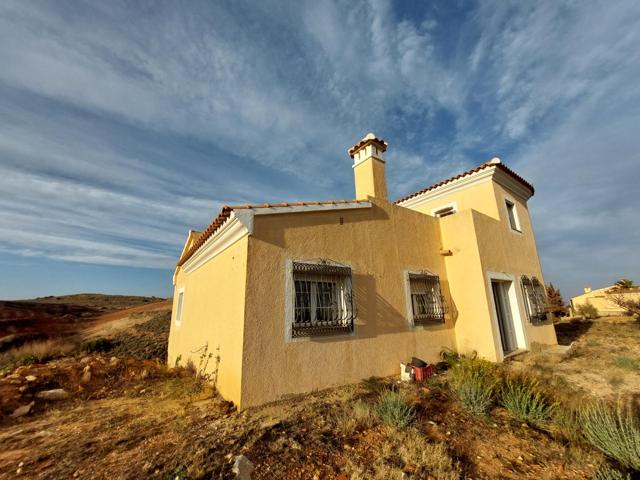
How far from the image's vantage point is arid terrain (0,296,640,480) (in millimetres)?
3148

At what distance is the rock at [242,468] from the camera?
2.90 metres

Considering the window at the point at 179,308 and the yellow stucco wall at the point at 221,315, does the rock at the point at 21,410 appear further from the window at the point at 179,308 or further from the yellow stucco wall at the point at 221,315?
the window at the point at 179,308

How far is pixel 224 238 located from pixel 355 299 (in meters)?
3.12

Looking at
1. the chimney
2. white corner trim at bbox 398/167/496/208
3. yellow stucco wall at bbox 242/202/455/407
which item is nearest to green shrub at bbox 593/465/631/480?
yellow stucco wall at bbox 242/202/455/407

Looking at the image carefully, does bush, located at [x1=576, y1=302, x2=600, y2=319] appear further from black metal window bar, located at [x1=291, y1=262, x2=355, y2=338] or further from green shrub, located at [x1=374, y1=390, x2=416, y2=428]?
green shrub, located at [x1=374, y1=390, x2=416, y2=428]

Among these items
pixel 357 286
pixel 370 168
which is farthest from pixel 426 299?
pixel 370 168

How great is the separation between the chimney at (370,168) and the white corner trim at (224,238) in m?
3.64

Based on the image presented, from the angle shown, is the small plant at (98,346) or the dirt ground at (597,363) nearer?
the dirt ground at (597,363)

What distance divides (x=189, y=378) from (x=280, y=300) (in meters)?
3.92

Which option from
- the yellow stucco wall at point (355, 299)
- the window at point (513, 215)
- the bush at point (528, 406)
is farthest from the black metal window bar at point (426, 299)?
the window at point (513, 215)

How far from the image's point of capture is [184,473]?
9.65 feet

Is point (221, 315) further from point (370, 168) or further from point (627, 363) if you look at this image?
point (627, 363)

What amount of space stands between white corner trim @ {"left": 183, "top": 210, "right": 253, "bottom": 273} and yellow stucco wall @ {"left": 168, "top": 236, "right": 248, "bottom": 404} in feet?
0.43

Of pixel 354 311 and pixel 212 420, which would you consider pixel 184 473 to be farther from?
pixel 354 311
